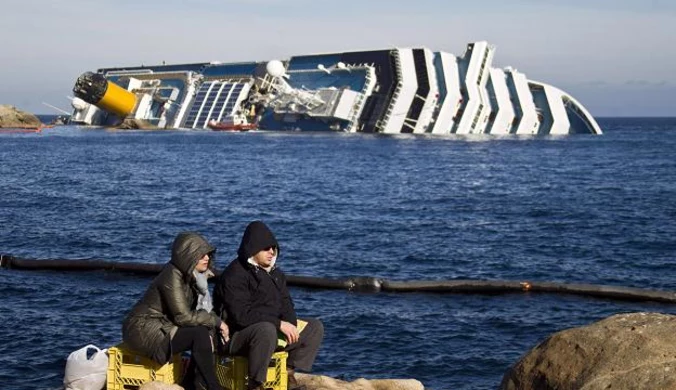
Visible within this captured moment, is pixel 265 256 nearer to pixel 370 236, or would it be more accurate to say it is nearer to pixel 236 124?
pixel 370 236

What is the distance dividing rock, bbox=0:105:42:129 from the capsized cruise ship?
A: 67.2 ft

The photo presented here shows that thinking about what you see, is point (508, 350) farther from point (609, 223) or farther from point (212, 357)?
point (609, 223)

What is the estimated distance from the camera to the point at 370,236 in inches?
1174

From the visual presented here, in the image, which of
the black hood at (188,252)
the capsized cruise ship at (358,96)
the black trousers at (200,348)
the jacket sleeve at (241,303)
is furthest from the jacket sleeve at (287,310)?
the capsized cruise ship at (358,96)

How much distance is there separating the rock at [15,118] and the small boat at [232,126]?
33.2m

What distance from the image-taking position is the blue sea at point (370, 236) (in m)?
15.9

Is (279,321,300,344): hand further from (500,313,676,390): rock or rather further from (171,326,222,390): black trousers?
(500,313,676,390): rock

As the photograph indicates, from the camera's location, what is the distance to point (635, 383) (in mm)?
7215

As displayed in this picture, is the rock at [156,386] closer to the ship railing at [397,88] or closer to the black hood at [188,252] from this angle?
the black hood at [188,252]

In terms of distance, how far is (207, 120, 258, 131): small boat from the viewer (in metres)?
99.0

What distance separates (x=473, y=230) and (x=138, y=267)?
13.5 m

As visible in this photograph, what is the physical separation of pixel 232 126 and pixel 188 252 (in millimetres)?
90484

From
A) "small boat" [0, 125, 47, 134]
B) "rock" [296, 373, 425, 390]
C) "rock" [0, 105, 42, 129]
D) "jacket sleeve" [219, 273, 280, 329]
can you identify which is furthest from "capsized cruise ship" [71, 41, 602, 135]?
"jacket sleeve" [219, 273, 280, 329]

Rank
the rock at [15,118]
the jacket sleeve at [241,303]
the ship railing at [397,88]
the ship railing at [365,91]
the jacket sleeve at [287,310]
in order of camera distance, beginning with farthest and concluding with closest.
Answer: the rock at [15,118], the ship railing at [365,91], the ship railing at [397,88], the jacket sleeve at [287,310], the jacket sleeve at [241,303]
